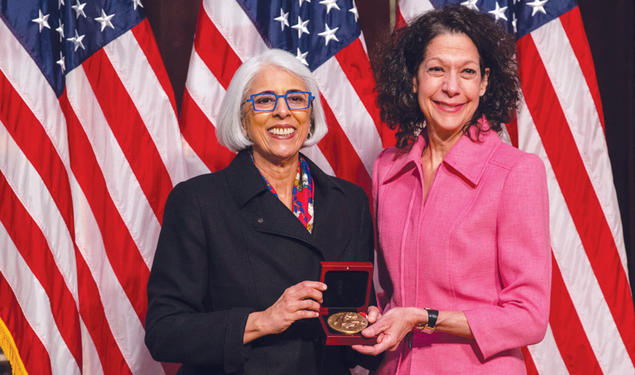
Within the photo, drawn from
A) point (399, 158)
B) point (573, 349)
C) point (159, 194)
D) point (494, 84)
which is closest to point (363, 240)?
point (399, 158)

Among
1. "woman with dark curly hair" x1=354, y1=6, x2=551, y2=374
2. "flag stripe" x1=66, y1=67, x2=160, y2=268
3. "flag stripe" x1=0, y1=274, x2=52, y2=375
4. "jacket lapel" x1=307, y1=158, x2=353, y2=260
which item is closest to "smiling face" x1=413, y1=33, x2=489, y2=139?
"woman with dark curly hair" x1=354, y1=6, x2=551, y2=374

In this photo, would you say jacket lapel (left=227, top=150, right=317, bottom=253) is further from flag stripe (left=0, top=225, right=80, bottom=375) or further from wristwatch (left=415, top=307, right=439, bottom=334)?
flag stripe (left=0, top=225, right=80, bottom=375)

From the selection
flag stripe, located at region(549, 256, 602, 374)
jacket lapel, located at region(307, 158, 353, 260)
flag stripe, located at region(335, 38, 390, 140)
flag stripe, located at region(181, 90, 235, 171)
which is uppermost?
flag stripe, located at region(335, 38, 390, 140)

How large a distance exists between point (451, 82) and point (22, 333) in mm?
2065

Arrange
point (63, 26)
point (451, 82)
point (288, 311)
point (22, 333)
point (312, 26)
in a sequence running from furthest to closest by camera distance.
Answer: point (312, 26)
point (63, 26)
point (22, 333)
point (451, 82)
point (288, 311)

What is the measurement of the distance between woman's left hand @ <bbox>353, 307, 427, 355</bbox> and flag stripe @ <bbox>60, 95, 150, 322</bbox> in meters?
1.42

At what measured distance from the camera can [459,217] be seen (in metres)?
1.76

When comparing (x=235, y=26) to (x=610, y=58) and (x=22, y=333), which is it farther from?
(x=610, y=58)

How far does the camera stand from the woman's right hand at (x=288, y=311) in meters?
1.67

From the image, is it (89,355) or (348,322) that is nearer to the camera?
(348,322)

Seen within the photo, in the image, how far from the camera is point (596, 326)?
275 centimetres

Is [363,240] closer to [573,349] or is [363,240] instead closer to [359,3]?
[573,349]

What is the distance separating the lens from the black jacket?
1.76m

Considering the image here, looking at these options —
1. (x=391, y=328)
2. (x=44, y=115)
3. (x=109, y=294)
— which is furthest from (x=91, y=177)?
(x=391, y=328)
